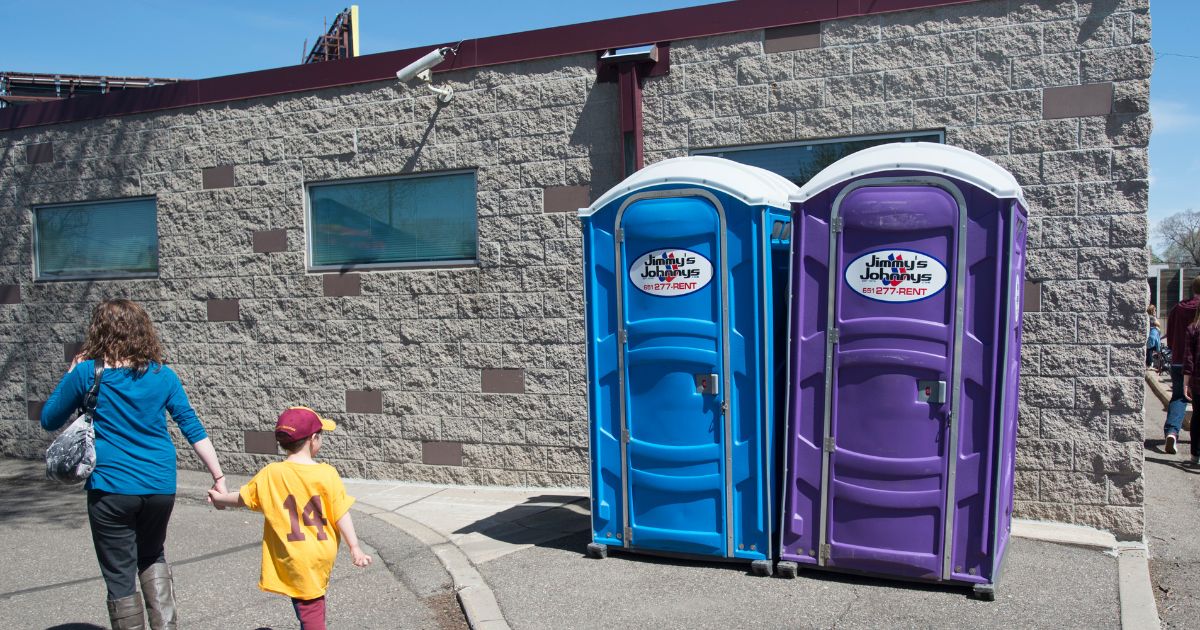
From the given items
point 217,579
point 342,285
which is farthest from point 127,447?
point 342,285

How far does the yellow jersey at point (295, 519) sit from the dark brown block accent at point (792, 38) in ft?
15.9

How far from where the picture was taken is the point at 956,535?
5004 millimetres

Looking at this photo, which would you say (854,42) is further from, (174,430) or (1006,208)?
(174,430)

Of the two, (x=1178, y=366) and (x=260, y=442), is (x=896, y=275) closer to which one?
(x=1178, y=366)

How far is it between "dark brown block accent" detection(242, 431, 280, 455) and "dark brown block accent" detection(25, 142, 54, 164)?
3797 mm

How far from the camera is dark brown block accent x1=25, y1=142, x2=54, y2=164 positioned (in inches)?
400

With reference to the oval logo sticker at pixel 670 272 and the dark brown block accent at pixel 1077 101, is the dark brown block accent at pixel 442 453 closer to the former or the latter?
the oval logo sticker at pixel 670 272

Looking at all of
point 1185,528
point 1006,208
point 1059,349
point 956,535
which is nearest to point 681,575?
point 956,535

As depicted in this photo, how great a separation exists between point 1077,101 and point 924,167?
2.25 meters

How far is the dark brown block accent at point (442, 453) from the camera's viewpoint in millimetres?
8430

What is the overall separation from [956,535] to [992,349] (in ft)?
3.25

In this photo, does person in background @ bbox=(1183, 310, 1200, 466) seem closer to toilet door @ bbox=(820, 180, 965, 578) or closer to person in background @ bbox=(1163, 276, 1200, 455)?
person in background @ bbox=(1163, 276, 1200, 455)

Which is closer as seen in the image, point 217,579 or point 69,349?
point 217,579

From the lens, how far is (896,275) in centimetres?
505
